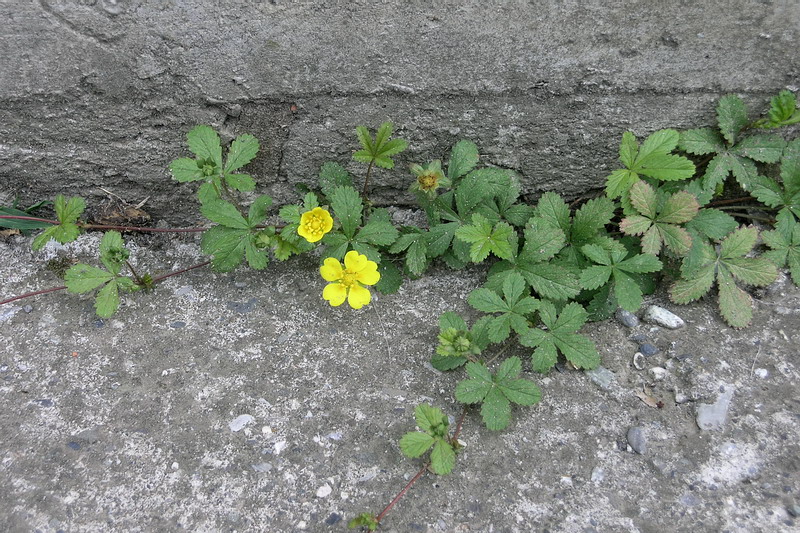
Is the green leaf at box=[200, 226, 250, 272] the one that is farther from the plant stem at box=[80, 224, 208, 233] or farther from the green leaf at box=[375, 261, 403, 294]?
the green leaf at box=[375, 261, 403, 294]

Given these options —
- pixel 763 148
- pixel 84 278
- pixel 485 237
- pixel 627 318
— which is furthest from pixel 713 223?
pixel 84 278

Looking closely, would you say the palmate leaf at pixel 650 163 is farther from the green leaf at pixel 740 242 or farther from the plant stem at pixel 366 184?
the plant stem at pixel 366 184

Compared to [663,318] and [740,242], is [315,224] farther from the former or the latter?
[740,242]

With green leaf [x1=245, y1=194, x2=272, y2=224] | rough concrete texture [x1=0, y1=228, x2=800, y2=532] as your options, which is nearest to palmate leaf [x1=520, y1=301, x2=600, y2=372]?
rough concrete texture [x1=0, y1=228, x2=800, y2=532]

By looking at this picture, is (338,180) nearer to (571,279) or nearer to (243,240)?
(243,240)

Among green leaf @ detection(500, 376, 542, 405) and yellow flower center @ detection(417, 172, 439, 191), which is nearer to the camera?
green leaf @ detection(500, 376, 542, 405)

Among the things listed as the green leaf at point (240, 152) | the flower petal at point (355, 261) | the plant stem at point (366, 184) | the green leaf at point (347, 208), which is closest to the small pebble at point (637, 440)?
the flower petal at point (355, 261)
